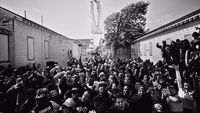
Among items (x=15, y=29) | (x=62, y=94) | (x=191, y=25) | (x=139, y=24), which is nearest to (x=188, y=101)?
(x=62, y=94)

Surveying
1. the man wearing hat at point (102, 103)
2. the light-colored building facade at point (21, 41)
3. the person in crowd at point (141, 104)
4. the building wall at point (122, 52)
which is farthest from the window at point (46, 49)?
the building wall at point (122, 52)

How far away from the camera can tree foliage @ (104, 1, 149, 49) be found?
28.0m

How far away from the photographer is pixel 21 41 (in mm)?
10438

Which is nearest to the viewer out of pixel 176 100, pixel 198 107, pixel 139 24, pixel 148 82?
pixel 198 107

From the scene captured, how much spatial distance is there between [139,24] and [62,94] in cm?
2677

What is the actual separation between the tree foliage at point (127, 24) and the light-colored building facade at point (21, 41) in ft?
50.5

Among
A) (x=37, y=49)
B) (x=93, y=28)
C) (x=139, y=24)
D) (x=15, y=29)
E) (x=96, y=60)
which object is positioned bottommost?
(x=96, y=60)

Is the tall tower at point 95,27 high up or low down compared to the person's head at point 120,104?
up

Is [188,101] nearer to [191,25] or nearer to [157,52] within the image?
[191,25]

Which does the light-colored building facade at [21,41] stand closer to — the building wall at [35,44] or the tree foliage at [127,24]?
the building wall at [35,44]

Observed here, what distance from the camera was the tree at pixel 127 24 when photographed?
2795 cm

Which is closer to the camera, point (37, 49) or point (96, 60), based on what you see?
point (96, 60)

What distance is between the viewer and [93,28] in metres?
18.1

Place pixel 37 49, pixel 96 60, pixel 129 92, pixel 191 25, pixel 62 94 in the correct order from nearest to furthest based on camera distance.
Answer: pixel 129 92 → pixel 62 94 → pixel 191 25 → pixel 96 60 → pixel 37 49
